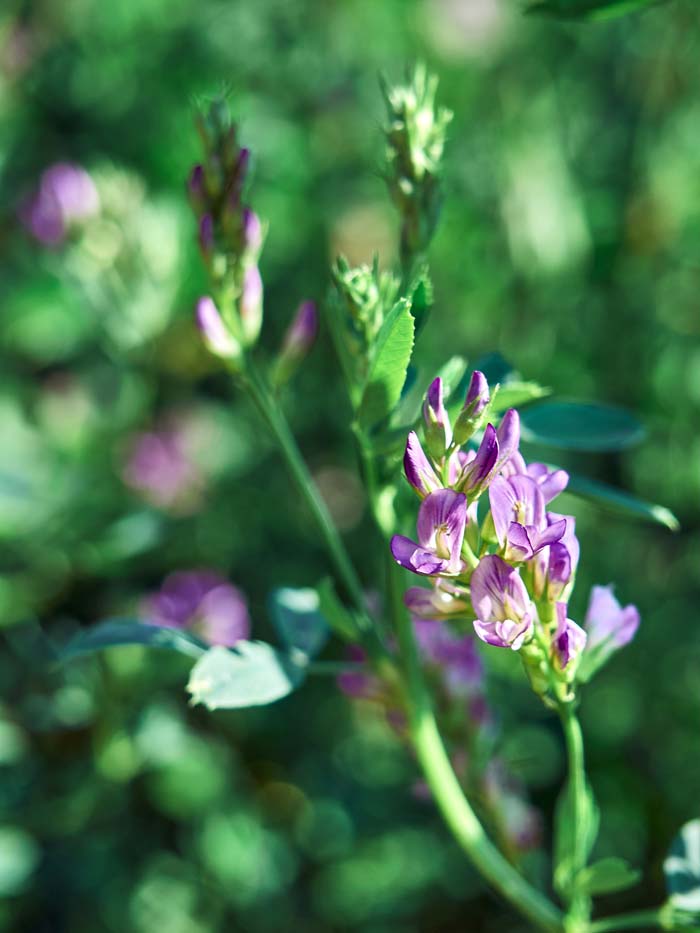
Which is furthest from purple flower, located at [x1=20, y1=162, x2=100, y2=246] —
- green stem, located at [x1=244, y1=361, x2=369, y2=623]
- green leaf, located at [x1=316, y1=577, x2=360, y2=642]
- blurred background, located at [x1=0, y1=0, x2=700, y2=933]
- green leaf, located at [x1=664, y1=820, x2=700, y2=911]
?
green leaf, located at [x1=664, y1=820, x2=700, y2=911]

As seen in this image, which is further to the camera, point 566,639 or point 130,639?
point 130,639

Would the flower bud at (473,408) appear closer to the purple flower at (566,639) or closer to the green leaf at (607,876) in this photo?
the purple flower at (566,639)

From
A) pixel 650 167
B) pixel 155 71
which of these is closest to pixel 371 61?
pixel 155 71

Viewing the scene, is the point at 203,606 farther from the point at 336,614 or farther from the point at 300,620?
the point at 336,614

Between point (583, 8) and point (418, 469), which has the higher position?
point (583, 8)

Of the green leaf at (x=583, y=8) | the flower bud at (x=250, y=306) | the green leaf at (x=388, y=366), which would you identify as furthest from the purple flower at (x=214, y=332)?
the green leaf at (x=583, y=8)

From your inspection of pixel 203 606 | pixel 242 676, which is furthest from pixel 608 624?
pixel 203 606

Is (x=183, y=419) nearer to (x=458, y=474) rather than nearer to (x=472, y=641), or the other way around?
(x=472, y=641)
